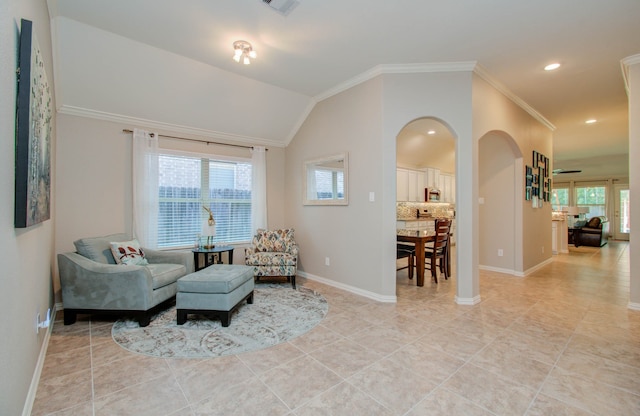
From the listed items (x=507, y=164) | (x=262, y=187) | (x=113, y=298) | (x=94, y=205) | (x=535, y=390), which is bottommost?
(x=535, y=390)

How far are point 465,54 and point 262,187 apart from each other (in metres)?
3.40

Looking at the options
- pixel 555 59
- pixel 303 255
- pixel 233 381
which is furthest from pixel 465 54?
pixel 233 381

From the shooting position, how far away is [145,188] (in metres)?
3.88

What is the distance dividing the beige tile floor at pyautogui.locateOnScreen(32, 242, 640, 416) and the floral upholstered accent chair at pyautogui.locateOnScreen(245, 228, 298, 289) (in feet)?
3.82

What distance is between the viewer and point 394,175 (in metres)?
3.55

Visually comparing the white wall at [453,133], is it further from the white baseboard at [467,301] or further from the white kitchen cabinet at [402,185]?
the white kitchen cabinet at [402,185]

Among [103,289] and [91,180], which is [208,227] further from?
[103,289]

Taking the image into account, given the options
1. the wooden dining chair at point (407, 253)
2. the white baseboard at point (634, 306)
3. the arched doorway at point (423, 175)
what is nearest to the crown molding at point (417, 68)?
the wooden dining chair at point (407, 253)

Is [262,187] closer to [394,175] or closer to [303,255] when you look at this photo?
[303,255]

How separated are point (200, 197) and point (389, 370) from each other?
364 centimetres

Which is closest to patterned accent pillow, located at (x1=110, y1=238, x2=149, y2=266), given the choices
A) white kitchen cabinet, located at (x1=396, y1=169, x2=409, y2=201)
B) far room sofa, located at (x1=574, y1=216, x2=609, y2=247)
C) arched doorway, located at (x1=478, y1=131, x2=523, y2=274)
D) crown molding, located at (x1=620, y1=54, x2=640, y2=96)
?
arched doorway, located at (x1=478, y1=131, x2=523, y2=274)

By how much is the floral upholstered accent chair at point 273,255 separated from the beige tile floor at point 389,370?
1164 millimetres

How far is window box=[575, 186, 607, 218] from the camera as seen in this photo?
1048cm

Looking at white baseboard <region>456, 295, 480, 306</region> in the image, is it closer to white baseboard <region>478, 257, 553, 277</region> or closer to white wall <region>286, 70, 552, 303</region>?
white wall <region>286, 70, 552, 303</region>
